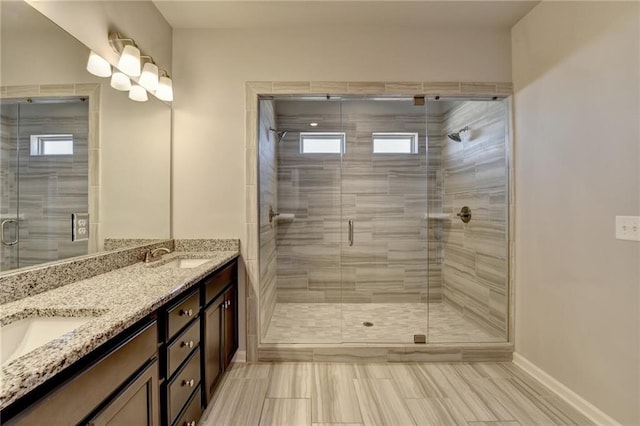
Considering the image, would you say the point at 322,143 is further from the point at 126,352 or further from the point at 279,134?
the point at 126,352

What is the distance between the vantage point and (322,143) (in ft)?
10.8

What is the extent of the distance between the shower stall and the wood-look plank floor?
0.97ft

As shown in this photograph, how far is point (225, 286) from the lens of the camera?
2.09m

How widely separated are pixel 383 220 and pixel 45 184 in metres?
2.93

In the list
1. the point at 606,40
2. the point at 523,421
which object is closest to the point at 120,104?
the point at 606,40

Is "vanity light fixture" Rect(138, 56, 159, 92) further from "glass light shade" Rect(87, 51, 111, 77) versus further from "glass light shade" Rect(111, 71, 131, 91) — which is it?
"glass light shade" Rect(87, 51, 111, 77)

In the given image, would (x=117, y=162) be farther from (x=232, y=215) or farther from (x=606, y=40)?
(x=606, y=40)

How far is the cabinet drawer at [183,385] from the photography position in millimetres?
1315

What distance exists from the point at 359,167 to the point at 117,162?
2.37m

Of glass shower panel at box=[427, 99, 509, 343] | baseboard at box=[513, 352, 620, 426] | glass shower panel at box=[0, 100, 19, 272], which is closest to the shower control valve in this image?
→ glass shower panel at box=[427, 99, 509, 343]

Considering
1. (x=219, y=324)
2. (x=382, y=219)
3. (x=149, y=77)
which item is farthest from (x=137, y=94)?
(x=382, y=219)

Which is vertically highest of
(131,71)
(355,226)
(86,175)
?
(131,71)

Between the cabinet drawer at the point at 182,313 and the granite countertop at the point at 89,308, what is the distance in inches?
3.5

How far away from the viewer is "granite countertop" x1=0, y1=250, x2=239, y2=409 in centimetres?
66
